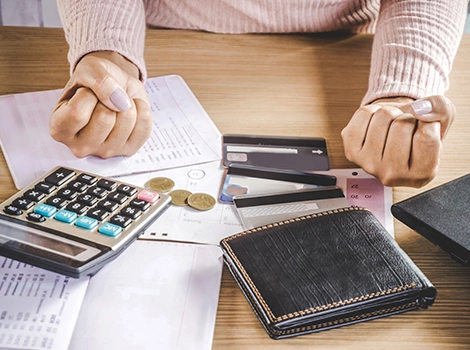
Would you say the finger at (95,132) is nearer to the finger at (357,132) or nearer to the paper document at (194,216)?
the paper document at (194,216)

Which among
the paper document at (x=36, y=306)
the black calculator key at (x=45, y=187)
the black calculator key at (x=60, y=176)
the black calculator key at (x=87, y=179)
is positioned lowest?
the paper document at (x=36, y=306)

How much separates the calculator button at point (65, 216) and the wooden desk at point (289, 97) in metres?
0.11

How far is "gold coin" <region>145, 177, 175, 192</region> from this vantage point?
0.64m

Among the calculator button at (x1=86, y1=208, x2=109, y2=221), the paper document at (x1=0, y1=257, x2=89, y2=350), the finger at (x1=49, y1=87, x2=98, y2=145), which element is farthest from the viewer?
the finger at (x1=49, y1=87, x2=98, y2=145)

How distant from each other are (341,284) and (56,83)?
55 centimetres

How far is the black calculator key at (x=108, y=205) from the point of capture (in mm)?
563

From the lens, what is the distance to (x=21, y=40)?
0.93m

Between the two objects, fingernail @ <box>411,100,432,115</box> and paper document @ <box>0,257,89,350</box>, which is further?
fingernail @ <box>411,100,432,115</box>

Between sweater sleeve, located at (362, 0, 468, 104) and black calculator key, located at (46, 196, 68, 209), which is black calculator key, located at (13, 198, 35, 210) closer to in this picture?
black calculator key, located at (46, 196, 68, 209)

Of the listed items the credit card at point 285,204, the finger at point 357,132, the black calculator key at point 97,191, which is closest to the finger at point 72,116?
the black calculator key at point 97,191

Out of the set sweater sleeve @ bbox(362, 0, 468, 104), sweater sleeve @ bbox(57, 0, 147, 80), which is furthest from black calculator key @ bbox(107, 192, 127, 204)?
sweater sleeve @ bbox(362, 0, 468, 104)

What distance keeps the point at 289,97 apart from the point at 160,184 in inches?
10.8

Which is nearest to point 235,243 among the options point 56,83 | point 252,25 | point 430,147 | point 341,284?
point 341,284

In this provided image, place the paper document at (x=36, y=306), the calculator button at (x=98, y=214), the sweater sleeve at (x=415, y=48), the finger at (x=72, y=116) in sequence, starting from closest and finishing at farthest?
the paper document at (x=36, y=306), the calculator button at (x=98, y=214), the finger at (x=72, y=116), the sweater sleeve at (x=415, y=48)
